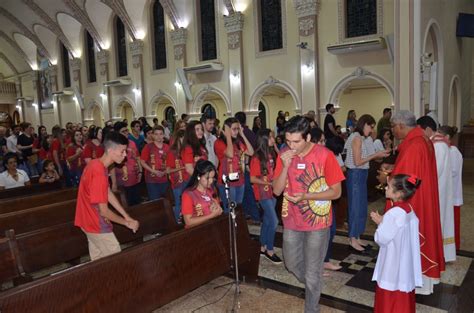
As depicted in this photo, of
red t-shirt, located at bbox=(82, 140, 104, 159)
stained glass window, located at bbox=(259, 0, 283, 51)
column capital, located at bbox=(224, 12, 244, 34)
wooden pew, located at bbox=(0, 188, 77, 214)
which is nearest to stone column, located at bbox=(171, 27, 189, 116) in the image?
column capital, located at bbox=(224, 12, 244, 34)

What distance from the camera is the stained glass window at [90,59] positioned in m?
20.6

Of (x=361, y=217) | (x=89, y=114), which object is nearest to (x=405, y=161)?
(x=361, y=217)

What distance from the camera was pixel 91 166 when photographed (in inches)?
127

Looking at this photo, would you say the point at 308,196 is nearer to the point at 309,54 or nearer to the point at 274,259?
the point at 274,259

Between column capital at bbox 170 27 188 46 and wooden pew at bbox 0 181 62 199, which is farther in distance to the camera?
column capital at bbox 170 27 188 46

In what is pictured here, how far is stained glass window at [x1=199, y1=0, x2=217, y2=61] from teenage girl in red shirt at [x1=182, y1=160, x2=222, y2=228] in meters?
11.8

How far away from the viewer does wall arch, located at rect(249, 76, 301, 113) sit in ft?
42.1

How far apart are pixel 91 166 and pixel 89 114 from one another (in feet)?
63.3

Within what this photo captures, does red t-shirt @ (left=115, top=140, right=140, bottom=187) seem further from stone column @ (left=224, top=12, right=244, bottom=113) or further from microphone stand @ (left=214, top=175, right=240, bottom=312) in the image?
stone column @ (left=224, top=12, right=244, bottom=113)

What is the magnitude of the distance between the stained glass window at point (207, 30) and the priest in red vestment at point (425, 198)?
12.2 m

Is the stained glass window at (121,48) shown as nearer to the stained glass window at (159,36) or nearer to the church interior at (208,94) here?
the church interior at (208,94)

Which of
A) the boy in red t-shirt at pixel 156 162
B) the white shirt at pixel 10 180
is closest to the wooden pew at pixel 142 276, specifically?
the boy in red t-shirt at pixel 156 162

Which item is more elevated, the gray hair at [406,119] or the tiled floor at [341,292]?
the gray hair at [406,119]

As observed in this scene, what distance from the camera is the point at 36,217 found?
183 inches
